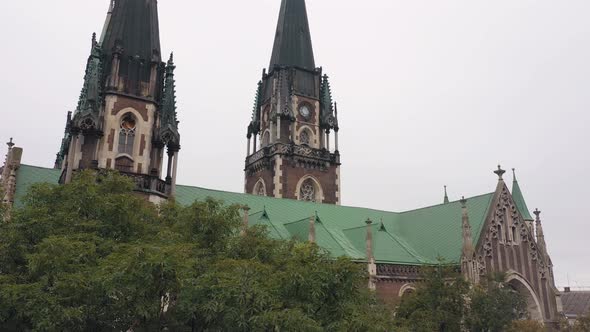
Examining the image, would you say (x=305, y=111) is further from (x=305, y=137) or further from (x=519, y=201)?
(x=519, y=201)

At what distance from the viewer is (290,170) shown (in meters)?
50.2

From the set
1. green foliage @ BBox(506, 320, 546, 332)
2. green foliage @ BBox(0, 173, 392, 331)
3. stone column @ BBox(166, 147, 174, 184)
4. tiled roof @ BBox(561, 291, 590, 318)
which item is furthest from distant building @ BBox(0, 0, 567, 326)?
tiled roof @ BBox(561, 291, 590, 318)

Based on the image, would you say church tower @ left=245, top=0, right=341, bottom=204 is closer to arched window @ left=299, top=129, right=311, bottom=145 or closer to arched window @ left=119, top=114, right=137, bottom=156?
arched window @ left=299, top=129, right=311, bottom=145

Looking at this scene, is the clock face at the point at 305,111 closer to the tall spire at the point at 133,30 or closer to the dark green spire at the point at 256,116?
the dark green spire at the point at 256,116

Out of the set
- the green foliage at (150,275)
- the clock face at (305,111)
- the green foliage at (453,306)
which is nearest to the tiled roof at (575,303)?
the clock face at (305,111)

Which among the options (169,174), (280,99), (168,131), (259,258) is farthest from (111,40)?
(280,99)

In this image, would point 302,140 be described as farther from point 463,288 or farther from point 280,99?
point 463,288

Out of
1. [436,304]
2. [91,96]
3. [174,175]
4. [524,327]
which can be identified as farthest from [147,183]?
[524,327]

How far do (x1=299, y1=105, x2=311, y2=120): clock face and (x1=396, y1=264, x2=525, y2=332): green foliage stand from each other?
2826 centimetres

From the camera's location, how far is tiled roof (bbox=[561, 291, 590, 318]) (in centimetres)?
7031

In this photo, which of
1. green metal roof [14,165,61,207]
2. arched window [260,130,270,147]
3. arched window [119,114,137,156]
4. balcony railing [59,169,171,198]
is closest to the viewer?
A: balcony railing [59,169,171,198]

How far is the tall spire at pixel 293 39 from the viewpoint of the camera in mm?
54375

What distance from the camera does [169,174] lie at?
29.4 meters

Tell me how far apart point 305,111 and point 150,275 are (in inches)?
1624
